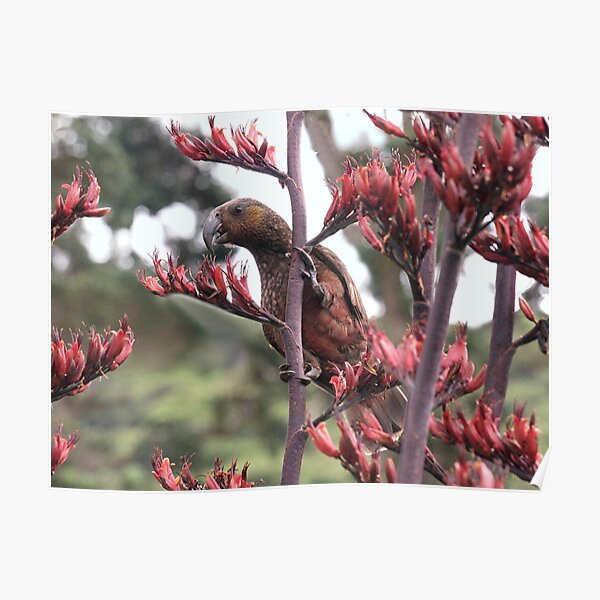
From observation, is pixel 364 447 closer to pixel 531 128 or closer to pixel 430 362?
pixel 430 362

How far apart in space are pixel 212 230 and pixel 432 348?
1.40 meters

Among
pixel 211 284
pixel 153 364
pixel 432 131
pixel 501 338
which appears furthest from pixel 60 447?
pixel 432 131

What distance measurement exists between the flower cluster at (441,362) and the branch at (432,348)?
6 centimetres

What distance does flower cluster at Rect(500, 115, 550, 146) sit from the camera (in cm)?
487

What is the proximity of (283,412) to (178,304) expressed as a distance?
2.65 feet

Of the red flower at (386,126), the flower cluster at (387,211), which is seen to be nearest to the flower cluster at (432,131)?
the red flower at (386,126)

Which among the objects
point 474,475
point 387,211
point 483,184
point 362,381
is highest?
point 483,184

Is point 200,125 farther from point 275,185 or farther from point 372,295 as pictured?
point 372,295

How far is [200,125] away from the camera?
5.01 m

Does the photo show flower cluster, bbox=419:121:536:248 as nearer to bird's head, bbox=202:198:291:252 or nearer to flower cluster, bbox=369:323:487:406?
flower cluster, bbox=369:323:487:406

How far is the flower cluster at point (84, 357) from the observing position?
Result: 500 cm

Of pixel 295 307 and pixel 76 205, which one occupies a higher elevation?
pixel 76 205

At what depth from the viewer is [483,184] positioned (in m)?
4.27

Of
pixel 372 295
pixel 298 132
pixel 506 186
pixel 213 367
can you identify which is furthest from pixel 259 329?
pixel 506 186
